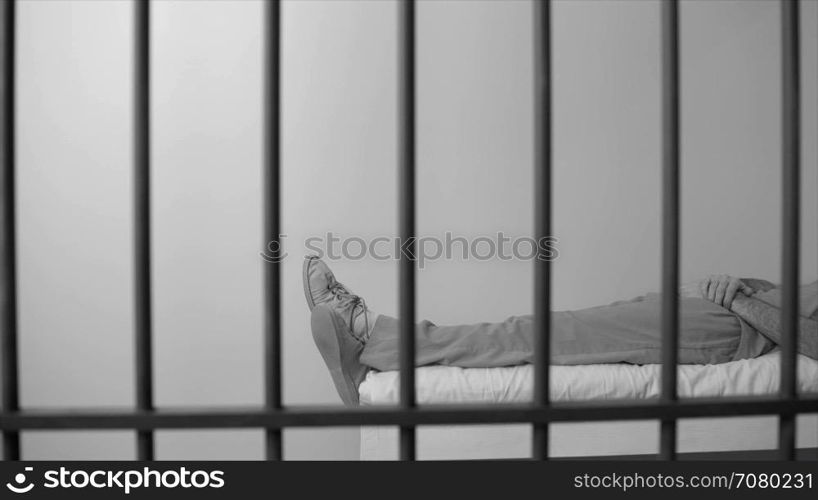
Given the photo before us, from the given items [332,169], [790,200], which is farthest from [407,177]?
[332,169]

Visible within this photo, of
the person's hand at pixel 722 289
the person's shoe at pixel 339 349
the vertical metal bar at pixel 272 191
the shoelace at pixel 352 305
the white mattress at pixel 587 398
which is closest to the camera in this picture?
the vertical metal bar at pixel 272 191

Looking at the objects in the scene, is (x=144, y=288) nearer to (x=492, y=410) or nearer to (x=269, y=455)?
(x=269, y=455)

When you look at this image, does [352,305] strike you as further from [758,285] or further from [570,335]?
[758,285]

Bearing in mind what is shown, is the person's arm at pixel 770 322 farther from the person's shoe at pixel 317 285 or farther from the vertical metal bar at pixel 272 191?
the vertical metal bar at pixel 272 191

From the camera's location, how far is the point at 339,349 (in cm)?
173

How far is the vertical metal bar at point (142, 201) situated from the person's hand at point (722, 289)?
2.11 meters

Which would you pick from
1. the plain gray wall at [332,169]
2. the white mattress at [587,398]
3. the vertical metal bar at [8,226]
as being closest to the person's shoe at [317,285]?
the white mattress at [587,398]

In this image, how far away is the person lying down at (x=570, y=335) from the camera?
174 centimetres

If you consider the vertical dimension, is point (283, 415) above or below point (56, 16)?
below

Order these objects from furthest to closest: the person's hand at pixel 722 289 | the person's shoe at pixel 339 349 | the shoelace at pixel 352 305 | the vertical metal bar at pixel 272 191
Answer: the person's hand at pixel 722 289 → the shoelace at pixel 352 305 → the person's shoe at pixel 339 349 → the vertical metal bar at pixel 272 191

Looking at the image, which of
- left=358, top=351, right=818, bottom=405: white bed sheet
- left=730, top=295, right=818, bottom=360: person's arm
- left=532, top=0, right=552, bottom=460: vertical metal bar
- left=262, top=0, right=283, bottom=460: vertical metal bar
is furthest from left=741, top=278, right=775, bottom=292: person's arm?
left=262, top=0, right=283, bottom=460: vertical metal bar

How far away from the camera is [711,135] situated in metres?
2.97
